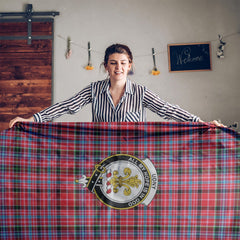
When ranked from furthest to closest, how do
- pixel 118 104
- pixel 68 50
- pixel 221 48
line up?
pixel 68 50 < pixel 221 48 < pixel 118 104

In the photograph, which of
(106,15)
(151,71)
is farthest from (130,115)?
(106,15)

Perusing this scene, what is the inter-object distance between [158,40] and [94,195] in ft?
7.32

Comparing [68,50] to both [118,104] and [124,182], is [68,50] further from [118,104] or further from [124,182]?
[124,182]

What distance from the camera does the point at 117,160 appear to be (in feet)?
5.54

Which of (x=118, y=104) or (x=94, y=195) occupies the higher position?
(x=118, y=104)

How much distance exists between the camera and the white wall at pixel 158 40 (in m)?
3.37

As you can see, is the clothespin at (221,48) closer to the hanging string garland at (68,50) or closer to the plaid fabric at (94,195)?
the hanging string garland at (68,50)

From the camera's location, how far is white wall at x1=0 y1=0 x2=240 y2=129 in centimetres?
337

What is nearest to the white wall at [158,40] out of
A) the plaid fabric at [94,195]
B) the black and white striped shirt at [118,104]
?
the black and white striped shirt at [118,104]

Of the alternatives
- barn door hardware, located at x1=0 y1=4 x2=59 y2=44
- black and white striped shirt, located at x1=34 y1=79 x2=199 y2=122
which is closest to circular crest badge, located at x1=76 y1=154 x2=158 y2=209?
black and white striped shirt, located at x1=34 y1=79 x2=199 y2=122

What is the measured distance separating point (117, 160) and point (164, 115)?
1.74 ft

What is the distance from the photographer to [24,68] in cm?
347

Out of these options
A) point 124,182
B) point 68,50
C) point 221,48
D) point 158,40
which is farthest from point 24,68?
point 124,182

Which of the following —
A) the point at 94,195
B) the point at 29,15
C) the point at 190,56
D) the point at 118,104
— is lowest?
the point at 94,195
